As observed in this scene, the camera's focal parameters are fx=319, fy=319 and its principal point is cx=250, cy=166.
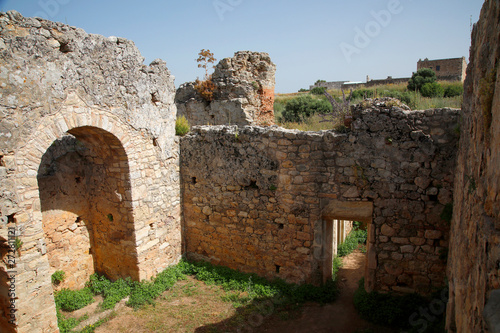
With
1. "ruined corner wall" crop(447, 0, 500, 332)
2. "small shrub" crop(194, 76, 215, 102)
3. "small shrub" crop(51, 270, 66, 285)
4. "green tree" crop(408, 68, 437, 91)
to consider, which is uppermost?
"green tree" crop(408, 68, 437, 91)

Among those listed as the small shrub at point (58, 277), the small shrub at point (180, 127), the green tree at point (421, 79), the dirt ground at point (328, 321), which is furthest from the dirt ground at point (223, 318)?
the green tree at point (421, 79)

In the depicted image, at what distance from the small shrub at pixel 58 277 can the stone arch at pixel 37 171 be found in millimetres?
1387

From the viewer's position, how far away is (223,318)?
5.84 m

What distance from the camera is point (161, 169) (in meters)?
7.08

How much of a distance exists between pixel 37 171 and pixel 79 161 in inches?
62.0

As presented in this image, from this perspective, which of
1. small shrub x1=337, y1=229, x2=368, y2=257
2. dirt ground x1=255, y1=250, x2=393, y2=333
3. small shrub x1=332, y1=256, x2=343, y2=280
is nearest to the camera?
dirt ground x1=255, y1=250, x2=393, y2=333

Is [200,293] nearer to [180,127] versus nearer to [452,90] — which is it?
[180,127]

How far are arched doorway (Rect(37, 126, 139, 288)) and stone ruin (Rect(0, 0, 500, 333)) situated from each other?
3cm

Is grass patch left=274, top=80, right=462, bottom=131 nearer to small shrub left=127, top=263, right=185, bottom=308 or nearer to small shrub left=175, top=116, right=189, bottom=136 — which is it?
small shrub left=175, top=116, right=189, bottom=136

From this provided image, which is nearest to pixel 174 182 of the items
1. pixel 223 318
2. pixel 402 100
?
pixel 223 318

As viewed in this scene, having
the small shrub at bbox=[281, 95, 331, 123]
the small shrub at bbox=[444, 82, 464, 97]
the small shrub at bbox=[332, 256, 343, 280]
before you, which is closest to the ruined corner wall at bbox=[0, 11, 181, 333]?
the small shrub at bbox=[332, 256, 343, 280]

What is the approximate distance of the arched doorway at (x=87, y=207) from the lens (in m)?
6.34

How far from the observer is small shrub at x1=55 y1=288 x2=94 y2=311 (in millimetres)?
6219

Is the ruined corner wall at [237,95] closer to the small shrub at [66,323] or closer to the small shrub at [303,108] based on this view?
the small shrub at [303,108]
